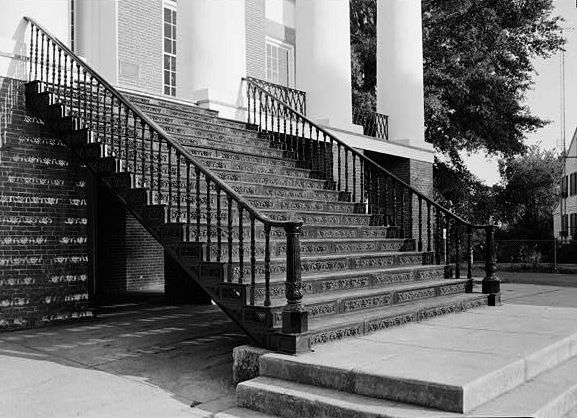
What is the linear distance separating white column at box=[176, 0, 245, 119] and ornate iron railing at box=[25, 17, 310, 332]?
209cm

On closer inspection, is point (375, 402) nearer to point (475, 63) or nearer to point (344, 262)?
point (344, 262)

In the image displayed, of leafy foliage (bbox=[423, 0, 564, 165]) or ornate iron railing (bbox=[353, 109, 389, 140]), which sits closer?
ornate iron railing (bbox=[353, 109, 389, 140])

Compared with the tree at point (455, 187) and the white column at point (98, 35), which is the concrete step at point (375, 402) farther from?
the tree at point (455, 187)

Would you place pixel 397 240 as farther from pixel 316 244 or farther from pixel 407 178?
pixel 407 178

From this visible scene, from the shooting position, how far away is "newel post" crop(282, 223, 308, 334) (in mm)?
5195

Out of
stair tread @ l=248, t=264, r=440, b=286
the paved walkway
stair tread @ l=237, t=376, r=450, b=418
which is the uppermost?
stair tread @ l=248, t=264, r=440, b=286

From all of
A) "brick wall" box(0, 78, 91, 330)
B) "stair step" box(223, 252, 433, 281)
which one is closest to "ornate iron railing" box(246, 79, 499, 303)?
"stair step" box(223, 252, 433, 281)

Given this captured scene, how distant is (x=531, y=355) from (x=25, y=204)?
618 centimetres

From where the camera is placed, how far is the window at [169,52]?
13.6m

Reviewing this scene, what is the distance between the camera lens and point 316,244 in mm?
7586

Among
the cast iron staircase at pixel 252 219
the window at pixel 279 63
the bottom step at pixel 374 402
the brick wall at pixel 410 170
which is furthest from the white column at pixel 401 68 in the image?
the bottom step at pixel 374 402

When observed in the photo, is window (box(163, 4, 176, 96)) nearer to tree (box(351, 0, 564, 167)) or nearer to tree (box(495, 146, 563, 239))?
tree (box(351, 0, 564, 167))

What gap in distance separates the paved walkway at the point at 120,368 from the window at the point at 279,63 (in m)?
9.30

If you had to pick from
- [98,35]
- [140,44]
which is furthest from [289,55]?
[98,35]
